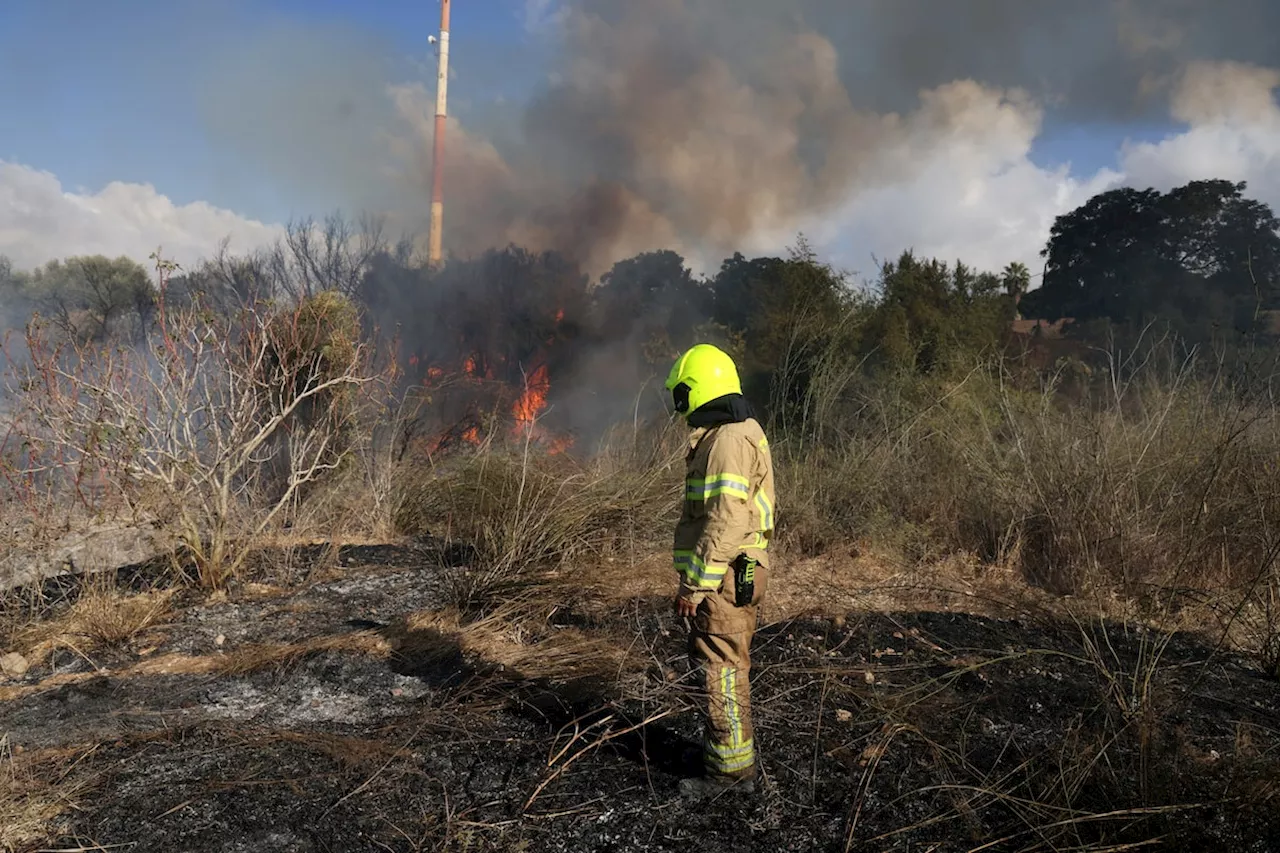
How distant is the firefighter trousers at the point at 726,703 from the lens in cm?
321

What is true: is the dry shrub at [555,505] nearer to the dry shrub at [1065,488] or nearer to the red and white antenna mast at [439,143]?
the dry shrub at [1065,488]

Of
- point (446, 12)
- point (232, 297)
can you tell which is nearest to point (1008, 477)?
point (232, 297)

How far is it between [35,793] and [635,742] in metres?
2.36

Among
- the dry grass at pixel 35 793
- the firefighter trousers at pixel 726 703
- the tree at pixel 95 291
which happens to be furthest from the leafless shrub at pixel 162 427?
the tree at pixel 95 291

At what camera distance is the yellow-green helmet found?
322 cm

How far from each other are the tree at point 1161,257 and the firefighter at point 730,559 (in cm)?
1748

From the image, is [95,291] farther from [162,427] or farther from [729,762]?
[729,762]

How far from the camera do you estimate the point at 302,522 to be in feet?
24.7

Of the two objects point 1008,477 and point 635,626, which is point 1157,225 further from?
point 635,626

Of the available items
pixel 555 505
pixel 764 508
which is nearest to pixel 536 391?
pixel 555 505

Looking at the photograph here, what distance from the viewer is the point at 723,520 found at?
305cm

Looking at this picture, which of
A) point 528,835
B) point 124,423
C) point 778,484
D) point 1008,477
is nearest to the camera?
point 528,835

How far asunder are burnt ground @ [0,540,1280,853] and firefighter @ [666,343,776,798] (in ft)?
0.70

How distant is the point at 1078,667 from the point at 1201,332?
14.8 m
